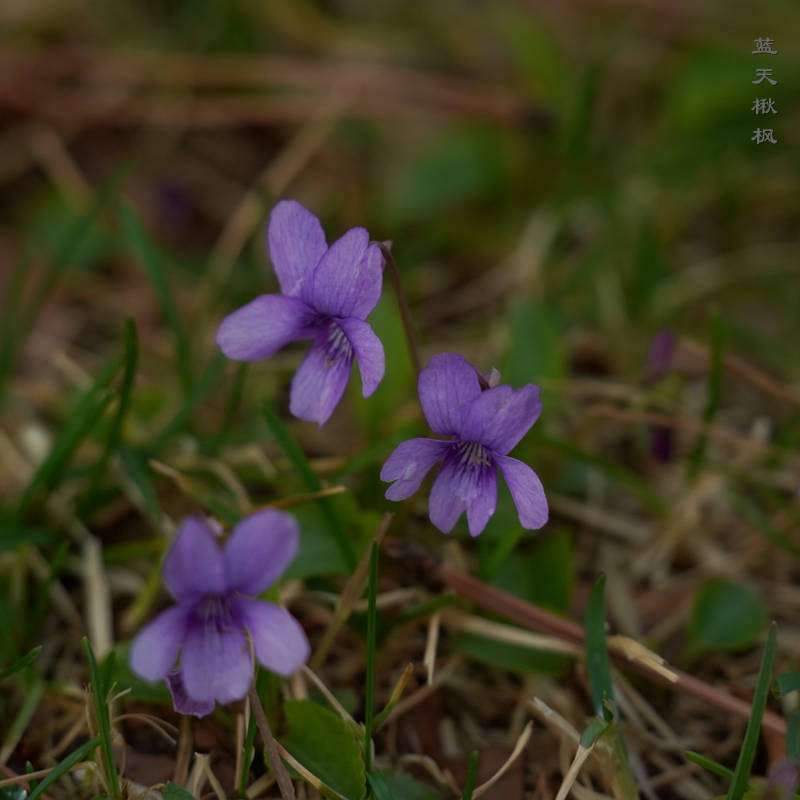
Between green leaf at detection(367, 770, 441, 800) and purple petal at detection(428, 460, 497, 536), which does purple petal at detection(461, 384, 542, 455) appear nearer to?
purple petal at detection(428, 460, 497, 536)

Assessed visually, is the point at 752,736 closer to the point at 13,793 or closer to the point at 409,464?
the point at 409,464

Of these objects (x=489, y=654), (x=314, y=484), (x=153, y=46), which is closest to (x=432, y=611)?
(x=489, y=654)

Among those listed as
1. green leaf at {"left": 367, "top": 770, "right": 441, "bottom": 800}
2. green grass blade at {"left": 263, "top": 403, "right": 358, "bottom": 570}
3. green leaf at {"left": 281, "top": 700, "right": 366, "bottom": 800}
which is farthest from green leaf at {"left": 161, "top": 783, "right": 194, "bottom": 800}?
green grass blade at {"left": 263, "top": 403, "right": 358, "bottom": 570}

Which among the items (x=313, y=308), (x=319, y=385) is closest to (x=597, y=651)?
(x=319, y=385)

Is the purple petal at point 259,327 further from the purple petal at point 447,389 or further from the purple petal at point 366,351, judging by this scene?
the purple petal at point 447,389

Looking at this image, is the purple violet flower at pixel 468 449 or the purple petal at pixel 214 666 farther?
the purple violet flower at pixel 468 449

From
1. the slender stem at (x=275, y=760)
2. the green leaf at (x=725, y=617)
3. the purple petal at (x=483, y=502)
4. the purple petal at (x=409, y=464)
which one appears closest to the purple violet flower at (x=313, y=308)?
the purple petal at (x=409, y=464)

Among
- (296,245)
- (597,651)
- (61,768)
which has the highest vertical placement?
(296,245)
